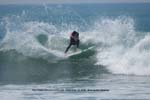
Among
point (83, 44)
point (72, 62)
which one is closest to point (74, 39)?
point (83, 44)

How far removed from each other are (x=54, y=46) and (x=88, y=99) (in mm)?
5631

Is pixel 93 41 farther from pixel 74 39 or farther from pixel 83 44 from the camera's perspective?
pixel 74 39

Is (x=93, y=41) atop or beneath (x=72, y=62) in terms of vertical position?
atop

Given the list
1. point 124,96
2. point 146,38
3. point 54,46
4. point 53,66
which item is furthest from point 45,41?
point 124,96

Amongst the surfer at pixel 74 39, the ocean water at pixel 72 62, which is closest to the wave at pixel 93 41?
the ocean water at pixel 72 62

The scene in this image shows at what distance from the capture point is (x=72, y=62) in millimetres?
17125

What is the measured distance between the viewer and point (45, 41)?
1889 cm

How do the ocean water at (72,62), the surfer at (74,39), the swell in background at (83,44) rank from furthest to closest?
1. the surfer at (74,39)
2. the swell in background at (83,44)
3. the ocean water at (72,62)

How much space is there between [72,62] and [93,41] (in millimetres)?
1739

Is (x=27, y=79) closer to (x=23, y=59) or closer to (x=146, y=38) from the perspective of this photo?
(x=23, y=59)

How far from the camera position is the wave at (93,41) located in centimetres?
1753

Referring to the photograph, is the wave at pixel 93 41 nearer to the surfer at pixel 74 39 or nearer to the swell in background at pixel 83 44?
the swell in background at pixel 83 44

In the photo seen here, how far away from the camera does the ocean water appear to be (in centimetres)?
1406

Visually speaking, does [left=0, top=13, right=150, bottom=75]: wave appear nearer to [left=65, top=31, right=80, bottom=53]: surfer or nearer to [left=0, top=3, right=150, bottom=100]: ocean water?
[left=0, top=3, right=150, bottom=100]: ocean water
